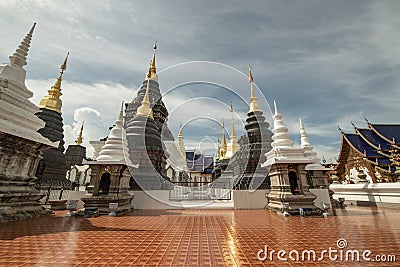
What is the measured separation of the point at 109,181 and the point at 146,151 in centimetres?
648

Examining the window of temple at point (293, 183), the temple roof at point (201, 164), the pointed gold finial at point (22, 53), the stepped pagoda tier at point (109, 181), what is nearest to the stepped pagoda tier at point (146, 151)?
the stepped pagoda tier at point (109, 181)

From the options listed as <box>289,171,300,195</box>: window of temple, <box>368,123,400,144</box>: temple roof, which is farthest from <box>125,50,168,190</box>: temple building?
<box>368,123,400,144</box>: temple roof

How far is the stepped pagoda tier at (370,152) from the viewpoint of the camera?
17312 millimetres

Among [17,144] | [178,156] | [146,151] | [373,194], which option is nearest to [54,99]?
[146,151]

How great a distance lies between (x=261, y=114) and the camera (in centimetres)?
1991

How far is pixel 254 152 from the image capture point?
17984 millimetres

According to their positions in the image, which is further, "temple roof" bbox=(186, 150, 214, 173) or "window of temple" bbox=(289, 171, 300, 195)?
"temple roof" bbox=(186, 150, 214, 173)

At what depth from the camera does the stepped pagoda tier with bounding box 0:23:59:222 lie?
7488mm

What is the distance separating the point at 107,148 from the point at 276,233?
9815 mm

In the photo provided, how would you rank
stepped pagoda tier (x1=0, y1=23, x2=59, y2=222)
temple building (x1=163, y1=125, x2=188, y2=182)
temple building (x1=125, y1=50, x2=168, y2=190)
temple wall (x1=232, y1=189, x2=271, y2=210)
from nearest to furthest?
stepped pagoda tier (x1=0, y1=23, x2=59, y2=222), temple wall (x1=232, y1=189, x2=271, y2=210), temple building (x1=125, y1=50, x2=168, y2=190), temple building (x1=163, y1=125, x2=188, y2=182)

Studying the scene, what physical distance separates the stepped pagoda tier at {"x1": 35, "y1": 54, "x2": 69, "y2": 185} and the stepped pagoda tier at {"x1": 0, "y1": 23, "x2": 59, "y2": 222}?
1005cm

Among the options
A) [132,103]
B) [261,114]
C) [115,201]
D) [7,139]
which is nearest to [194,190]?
[115,201]

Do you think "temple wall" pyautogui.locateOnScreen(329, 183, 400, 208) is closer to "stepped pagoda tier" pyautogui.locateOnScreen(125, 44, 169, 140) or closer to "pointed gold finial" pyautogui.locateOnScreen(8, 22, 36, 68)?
"stepped pagoda tier" pyautogui.locateOnScreen(125, 44, 169, 140)

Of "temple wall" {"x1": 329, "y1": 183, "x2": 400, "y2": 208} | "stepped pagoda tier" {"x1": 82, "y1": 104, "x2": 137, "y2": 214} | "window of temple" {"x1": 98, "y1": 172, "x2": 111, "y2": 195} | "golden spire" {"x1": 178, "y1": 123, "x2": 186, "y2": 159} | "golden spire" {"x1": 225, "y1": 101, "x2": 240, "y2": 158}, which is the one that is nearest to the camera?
"stepped pagoda tier" {"x1": 82, "y1": 104, "x2": 137, "y2": 214}
